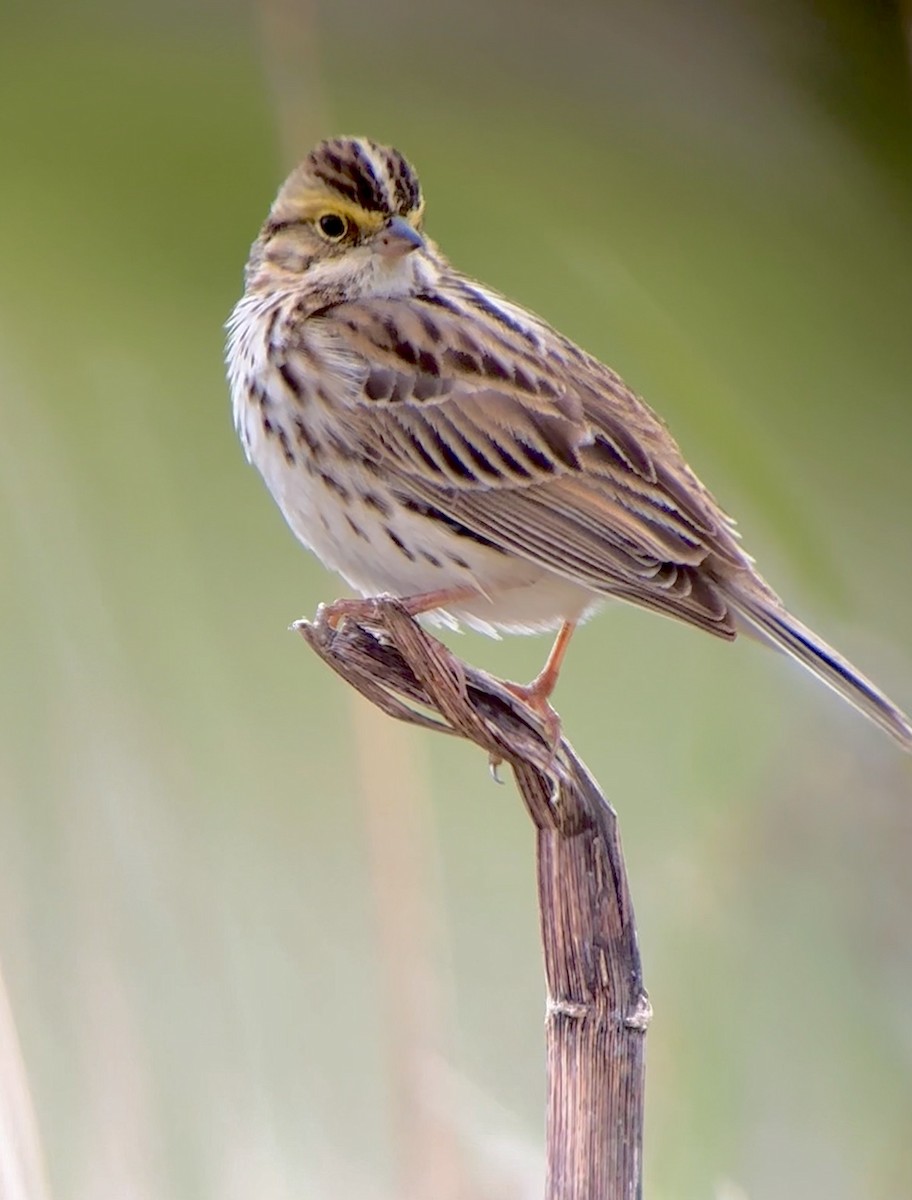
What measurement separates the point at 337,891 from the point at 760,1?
1.52 meters

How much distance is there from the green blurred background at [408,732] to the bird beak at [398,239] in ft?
0.32

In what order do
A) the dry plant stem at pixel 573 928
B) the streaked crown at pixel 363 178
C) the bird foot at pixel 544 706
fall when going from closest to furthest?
1. the dry plant stem at pixel 573 928
2. the bird foot at pixel 544 706
3. the streaked crown at pixel 363 178

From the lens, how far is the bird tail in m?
2.12

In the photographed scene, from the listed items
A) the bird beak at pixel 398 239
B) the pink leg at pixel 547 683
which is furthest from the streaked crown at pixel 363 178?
the pink leg at pixel 547 683

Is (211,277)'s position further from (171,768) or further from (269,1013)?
(269,1013)

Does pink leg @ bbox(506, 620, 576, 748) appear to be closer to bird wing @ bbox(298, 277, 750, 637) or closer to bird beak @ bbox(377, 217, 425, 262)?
bird wing @ bbox(298, 277, 750, 637)

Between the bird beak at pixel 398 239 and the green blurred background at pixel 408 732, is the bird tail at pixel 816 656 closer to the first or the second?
the green blurred background at pixel 408 732

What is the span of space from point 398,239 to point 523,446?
1.30 ft

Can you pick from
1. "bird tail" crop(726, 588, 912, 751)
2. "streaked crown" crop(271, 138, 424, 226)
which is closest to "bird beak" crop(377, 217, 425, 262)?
"streaked crown" crop(271, 138, 424, 226)

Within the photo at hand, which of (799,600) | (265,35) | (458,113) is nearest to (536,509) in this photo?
(799,600)

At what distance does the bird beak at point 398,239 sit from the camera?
2.48 metres

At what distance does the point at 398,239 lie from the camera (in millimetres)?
2496

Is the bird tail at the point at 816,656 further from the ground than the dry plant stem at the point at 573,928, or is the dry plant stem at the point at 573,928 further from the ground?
the bird tail at the point at 816,656

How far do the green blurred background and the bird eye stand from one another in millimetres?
151
